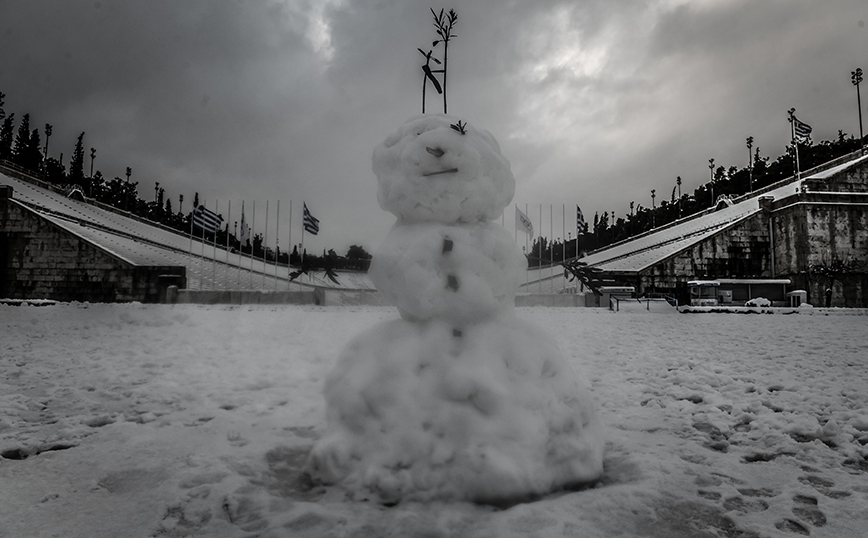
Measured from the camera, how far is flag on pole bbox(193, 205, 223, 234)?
19672 millimetres

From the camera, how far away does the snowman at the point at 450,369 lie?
2.15 meters

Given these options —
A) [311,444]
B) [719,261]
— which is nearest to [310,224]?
[311,444]

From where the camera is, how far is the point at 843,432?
120 inches

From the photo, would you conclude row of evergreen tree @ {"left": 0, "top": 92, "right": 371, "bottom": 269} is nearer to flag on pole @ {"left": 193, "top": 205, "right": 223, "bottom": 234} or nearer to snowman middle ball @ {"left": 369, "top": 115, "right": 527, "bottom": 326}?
flag on pole @ {"left": 193, "top": 205, "right": 223, "bottom": 234}

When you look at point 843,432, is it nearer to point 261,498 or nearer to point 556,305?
point 261,498

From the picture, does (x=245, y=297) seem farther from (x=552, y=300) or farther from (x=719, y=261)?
(x=719, y=261)

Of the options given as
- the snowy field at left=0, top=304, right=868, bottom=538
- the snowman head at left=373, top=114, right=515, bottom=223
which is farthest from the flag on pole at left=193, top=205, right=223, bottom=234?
the snowman head at left=373, top=114, right=515, bottom=223

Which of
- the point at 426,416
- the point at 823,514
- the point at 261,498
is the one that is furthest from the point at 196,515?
the point at 823,514

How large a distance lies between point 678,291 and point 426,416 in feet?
81.4

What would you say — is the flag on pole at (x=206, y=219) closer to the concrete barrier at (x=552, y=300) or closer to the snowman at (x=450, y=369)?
the concrete barrier at (x=552, y=300)

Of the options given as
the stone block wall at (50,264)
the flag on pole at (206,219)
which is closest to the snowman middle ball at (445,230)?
the flag on pole at (206,219)

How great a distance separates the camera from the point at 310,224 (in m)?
20.3

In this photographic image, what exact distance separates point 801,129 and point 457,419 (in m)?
35.4

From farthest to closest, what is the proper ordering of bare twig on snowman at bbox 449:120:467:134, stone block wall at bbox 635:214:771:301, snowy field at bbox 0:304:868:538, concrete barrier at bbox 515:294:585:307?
stone block wall at bbox 635:214:771:301, concrete barrier at bbox 515:294:585:307, bare twig on snowman at bbox 449:120:467:134, snowy field at bbox 0:304:868:538
